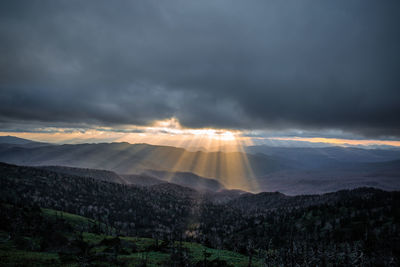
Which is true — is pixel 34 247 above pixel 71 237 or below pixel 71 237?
above

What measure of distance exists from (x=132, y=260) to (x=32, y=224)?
1733 inches

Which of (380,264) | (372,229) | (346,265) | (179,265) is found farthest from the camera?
(372,229)

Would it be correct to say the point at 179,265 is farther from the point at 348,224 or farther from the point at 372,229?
the point at 348,224

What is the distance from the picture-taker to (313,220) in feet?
604

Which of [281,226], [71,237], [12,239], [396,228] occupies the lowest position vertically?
[281,226]

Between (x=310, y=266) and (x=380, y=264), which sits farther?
(x=380, y=264)

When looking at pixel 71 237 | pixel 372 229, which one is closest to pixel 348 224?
pixel 372 229

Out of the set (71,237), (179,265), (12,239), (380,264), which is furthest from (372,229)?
(12,239)

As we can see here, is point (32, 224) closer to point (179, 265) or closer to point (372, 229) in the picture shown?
point (179, 265)

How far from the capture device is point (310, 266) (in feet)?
182

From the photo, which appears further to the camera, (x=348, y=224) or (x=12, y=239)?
(x=348, y=224)

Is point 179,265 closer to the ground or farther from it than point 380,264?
farther from it

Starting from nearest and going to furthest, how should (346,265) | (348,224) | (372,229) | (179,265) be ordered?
(179,265)
(346,265)
(372,229)
(348,224)

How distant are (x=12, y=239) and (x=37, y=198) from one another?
606ft
